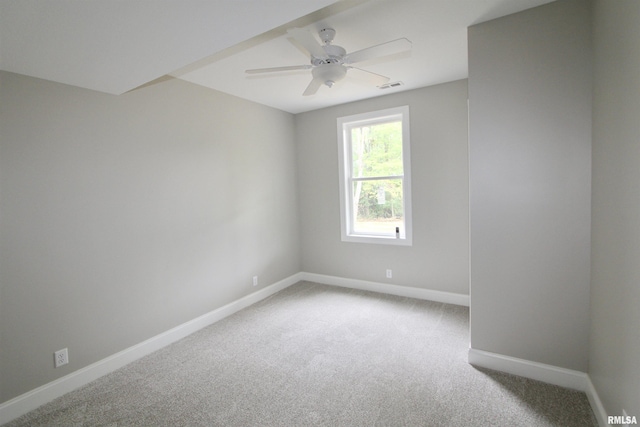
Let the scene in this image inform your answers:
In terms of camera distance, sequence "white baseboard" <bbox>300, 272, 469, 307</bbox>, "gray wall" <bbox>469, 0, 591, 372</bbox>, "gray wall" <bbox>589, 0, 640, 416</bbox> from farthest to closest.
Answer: "white baseboard" <bbox>300, 272, 469, 307</bbox> → "gray wall" <bbox>469, 0, 591, 372</bbox> → "gray wall" <bbox>589, 0, 640, 416</bbox>

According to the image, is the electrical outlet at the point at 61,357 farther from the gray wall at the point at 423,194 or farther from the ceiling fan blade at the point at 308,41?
the gray wall at the point at 423,194

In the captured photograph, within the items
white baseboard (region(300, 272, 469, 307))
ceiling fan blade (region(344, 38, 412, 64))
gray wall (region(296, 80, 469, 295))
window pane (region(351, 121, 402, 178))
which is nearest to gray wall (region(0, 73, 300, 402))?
gray wall (region(296, 80, 469, 295))

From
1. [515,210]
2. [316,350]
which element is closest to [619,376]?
[515,210]

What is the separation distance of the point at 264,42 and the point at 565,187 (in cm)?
242

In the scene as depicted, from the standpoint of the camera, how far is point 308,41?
1.89m

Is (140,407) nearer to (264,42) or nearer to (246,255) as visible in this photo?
(246,255)

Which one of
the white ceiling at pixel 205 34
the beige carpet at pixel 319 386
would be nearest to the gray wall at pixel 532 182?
the white ceiling at pixel 205 34

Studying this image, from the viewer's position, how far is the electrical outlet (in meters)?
2.29

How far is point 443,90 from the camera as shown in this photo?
358cm

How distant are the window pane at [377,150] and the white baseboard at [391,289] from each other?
1.55 m

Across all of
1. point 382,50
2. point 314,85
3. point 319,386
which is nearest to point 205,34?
point 314,85

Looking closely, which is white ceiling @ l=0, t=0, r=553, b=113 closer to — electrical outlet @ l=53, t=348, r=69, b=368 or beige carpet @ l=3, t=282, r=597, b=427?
electrical outlet @ l=53, t=348, r=69, b=368

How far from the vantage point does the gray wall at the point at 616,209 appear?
139 cm

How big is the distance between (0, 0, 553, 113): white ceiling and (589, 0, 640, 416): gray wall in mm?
732
